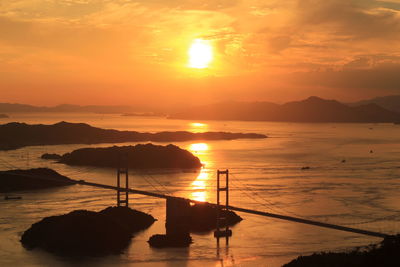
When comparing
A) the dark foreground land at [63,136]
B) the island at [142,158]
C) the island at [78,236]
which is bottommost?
the island at [78,236]

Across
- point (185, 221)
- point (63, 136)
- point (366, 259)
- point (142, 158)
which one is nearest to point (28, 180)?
point (185, 221)

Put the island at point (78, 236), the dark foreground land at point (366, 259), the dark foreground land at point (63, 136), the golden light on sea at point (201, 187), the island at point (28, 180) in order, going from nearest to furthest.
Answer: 1. the dark foreground land at point (366, 259)
2. the island at point (78, 236)
3. the golden light on sea at point (201, 187)
4. the island at point (28, 180)
5. the dark foreground land at point (63, 136)

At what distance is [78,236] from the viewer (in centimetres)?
2703

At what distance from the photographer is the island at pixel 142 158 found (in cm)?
6994

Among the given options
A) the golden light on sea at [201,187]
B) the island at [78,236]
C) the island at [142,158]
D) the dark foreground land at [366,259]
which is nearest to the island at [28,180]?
the golden light on sea at [201,187]

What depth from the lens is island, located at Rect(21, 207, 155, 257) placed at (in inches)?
1041

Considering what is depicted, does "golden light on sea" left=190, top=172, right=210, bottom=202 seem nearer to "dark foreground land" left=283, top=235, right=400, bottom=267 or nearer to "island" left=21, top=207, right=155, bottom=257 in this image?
"island" left=21, top=207, right=155, bottom=257

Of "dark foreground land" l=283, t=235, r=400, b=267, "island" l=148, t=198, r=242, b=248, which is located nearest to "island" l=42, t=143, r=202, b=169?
"island" l=148, t=198, r=242, b=248

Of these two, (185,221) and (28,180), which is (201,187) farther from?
(185,221)

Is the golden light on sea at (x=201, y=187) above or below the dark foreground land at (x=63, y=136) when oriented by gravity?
below

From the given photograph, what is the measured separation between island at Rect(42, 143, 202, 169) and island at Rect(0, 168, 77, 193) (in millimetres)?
19639

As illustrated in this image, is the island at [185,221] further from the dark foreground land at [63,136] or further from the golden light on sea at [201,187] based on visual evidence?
the dark foreground land at [63,136]

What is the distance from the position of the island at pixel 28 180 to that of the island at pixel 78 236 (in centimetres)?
1871

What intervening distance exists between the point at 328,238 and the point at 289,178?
2636cm
